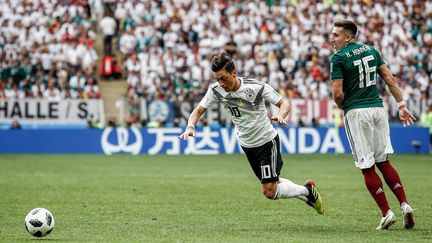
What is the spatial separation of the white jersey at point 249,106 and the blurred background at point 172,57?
19.1m

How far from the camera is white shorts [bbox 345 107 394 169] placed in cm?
1060

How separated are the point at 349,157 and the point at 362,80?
58.2ft

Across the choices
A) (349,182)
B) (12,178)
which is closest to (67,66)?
(12,178)

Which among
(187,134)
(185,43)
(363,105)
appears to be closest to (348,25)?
(363,105)

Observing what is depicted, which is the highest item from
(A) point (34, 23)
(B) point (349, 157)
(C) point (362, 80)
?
(A) point (34, 23)

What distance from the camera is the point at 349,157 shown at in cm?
2816

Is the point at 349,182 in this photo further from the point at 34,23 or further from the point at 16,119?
the point at 34,23

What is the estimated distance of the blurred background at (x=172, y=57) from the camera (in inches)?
1214

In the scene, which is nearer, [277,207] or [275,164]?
[275,164]

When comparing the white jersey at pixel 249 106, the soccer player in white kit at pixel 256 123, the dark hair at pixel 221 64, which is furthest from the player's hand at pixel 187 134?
the dark hair at pixel 221 64

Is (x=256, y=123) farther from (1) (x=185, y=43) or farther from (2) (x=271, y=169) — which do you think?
(1) (x=185, y=43)

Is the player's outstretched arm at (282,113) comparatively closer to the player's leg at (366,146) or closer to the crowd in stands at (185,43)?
the player's leg at (366,146)

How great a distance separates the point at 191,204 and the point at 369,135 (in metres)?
3.91

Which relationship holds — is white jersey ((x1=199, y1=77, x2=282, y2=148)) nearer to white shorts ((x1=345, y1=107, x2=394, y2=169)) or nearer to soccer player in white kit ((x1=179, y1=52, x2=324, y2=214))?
soccer player in white kit ((x1=179, y1=52, x2=324, y2=214))
